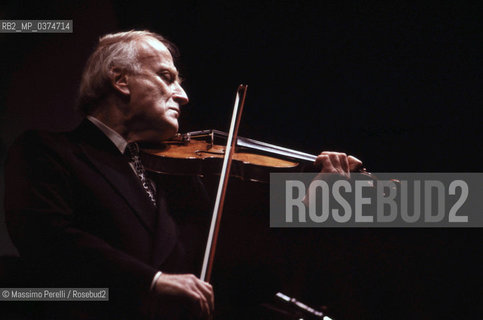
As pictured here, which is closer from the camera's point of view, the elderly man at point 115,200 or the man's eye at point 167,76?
the elderly man at point 115,200

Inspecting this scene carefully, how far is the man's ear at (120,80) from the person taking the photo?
159cm

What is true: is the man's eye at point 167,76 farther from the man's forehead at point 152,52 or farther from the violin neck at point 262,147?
the violin neck at point 262,147

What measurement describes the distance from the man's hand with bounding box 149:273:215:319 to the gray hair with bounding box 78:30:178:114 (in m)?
0.79

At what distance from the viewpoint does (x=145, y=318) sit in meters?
1.19

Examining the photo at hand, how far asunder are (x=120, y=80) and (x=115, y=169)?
1.31 feet

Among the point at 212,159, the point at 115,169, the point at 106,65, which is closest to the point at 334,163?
the point at 212,159

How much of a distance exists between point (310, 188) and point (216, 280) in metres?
0.52

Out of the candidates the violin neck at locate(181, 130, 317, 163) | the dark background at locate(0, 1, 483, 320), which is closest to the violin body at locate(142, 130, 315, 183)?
the violin neck at locate(181, 130, 317, 163)

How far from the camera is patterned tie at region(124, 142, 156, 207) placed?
1456mm

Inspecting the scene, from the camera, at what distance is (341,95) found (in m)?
2.18

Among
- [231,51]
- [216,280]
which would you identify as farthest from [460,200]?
[231,51]

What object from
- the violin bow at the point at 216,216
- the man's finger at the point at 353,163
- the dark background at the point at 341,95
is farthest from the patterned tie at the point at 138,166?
the man's finger at the point at 353,163

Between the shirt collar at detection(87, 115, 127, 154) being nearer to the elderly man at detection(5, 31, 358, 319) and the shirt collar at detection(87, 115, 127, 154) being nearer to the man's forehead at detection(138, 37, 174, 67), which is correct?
the elderly man at detection(5, 31, 358, 319)

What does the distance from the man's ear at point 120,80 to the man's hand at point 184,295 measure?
742 mm
